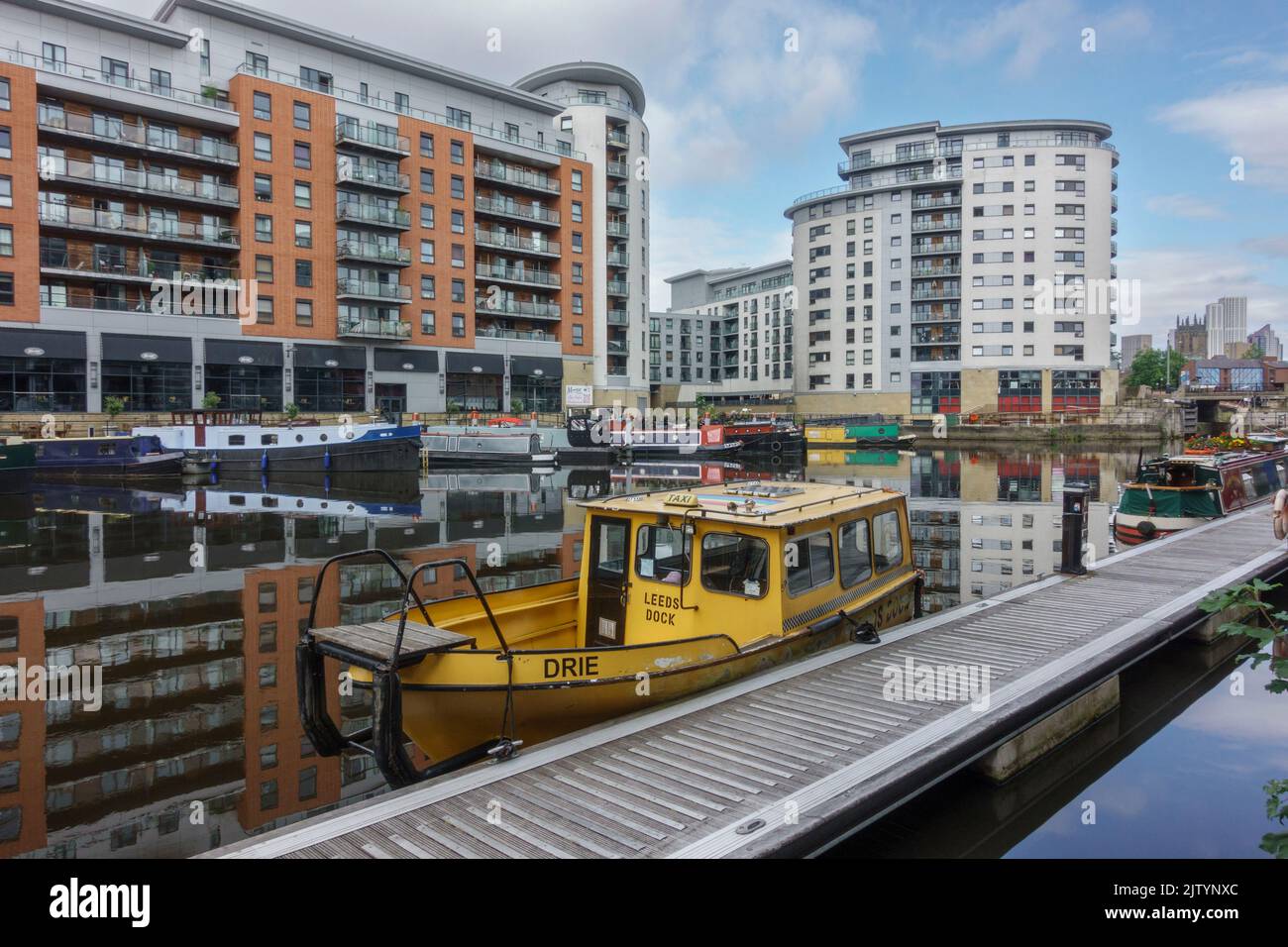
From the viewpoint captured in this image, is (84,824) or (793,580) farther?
(793,580)

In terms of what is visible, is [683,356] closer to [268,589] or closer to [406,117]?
[406,117]

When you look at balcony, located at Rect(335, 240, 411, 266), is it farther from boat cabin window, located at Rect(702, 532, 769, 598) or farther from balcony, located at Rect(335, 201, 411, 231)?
boat cabin window, located at Rect(702, 532, 769, 598)

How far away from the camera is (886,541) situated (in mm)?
10742

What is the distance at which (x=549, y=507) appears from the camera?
28250mm

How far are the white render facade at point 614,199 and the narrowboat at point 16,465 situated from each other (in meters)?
40.3

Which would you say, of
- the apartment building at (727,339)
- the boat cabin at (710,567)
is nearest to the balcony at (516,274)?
the apartment building at (727,339)

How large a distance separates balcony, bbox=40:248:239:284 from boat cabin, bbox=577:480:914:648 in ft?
155

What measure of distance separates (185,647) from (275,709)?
3222 mm

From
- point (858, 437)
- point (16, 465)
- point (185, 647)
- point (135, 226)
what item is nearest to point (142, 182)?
point (135, 226)

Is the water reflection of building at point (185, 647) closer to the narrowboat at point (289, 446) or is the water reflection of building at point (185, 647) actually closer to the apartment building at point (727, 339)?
the narrowboat at point (289, 446)

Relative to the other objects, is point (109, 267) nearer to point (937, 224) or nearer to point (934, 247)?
point (934, 247)

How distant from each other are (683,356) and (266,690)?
388 feet

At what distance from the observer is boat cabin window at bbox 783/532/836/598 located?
28.6 ft
